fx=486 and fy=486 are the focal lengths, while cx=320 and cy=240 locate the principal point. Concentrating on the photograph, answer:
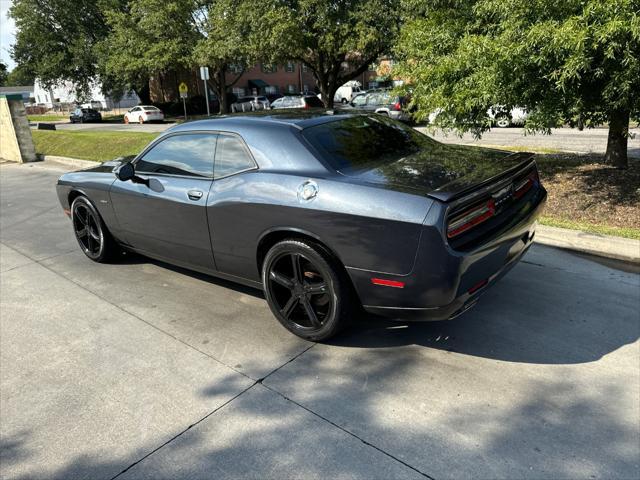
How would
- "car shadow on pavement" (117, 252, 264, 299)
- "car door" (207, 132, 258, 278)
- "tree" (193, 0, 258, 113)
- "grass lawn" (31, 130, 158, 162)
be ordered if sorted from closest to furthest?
"car door" (207, 132, 258, 278) < "car shadow on pavement" (117, 252, 264, 299) < "grass lawn" (31, 130, 158, 162) < "tree" (193, 0, 258, 113)

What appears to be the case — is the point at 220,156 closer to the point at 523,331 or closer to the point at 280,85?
the point at 523,331

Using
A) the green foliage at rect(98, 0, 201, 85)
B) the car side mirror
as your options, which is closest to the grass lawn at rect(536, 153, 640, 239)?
the car side mirror

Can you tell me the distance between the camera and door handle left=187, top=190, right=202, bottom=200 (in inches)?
150

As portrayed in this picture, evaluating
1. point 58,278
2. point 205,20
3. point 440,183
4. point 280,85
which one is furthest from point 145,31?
point 440,183

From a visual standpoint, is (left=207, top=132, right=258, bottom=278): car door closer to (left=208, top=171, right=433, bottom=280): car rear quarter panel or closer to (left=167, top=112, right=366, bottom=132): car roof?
(left=208, top=171, right=433, bottom=280): car rear quarter panel

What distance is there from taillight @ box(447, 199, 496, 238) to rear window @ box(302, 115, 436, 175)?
76cm

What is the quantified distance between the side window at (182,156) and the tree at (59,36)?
40.8 metres

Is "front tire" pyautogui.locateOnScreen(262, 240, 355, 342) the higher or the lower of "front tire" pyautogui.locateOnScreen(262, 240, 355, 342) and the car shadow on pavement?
the higher

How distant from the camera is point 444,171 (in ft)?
10.5

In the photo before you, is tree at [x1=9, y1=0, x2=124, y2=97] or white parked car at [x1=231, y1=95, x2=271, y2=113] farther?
tree at [x1=9, y1=0, x2=124, y2=97]

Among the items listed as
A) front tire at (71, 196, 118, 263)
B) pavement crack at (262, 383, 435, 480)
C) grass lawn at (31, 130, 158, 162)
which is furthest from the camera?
grass lawn at (31, 130, 158, 162)

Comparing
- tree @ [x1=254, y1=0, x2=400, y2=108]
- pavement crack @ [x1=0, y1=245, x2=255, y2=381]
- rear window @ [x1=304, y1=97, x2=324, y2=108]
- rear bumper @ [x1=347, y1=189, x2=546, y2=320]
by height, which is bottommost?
pavement crack @ [x1=0, y1=245, x2=255, y2=381]

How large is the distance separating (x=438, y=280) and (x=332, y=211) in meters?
0.76

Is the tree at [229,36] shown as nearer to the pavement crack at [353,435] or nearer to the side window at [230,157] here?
the side window at [230,157]
